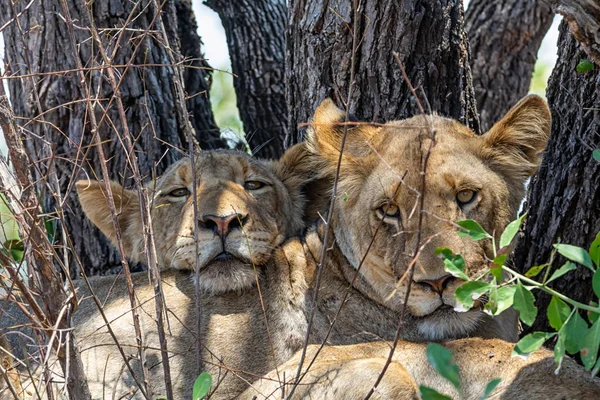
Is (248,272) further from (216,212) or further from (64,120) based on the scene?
(64,120)

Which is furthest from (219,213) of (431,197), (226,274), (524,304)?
(524,304)

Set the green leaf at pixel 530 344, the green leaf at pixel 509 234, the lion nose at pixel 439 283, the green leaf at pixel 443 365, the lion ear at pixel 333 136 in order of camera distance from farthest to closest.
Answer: the lion ear at pixel 333 136, the lion nose at pixel 439 283, the green leaf at pixel 509 234, the green leaf at pixel 530 344, the green leaf at pixel 443 365

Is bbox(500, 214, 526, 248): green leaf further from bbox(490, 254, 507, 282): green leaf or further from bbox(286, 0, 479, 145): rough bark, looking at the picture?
bbox(286, 0, 479, 145): rough bark

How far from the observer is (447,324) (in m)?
3.60

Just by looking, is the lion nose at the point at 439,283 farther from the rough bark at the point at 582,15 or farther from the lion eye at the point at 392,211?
the rough bark at the point at 582,15

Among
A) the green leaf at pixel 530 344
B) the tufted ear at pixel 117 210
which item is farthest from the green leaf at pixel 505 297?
the tufted ear at pixel 117 210

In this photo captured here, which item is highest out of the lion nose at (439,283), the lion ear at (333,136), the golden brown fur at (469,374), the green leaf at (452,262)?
the lion ear at (333,136)

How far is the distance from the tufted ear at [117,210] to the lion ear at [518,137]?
1.75 meters

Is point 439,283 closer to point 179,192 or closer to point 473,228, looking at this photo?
point 473,228

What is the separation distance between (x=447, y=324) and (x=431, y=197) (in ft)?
1.71

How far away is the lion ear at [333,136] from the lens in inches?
158

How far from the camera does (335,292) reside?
3.95m

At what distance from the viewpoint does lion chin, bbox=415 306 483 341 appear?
3586mm

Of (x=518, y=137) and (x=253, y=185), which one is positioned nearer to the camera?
(x=518, y=137)
